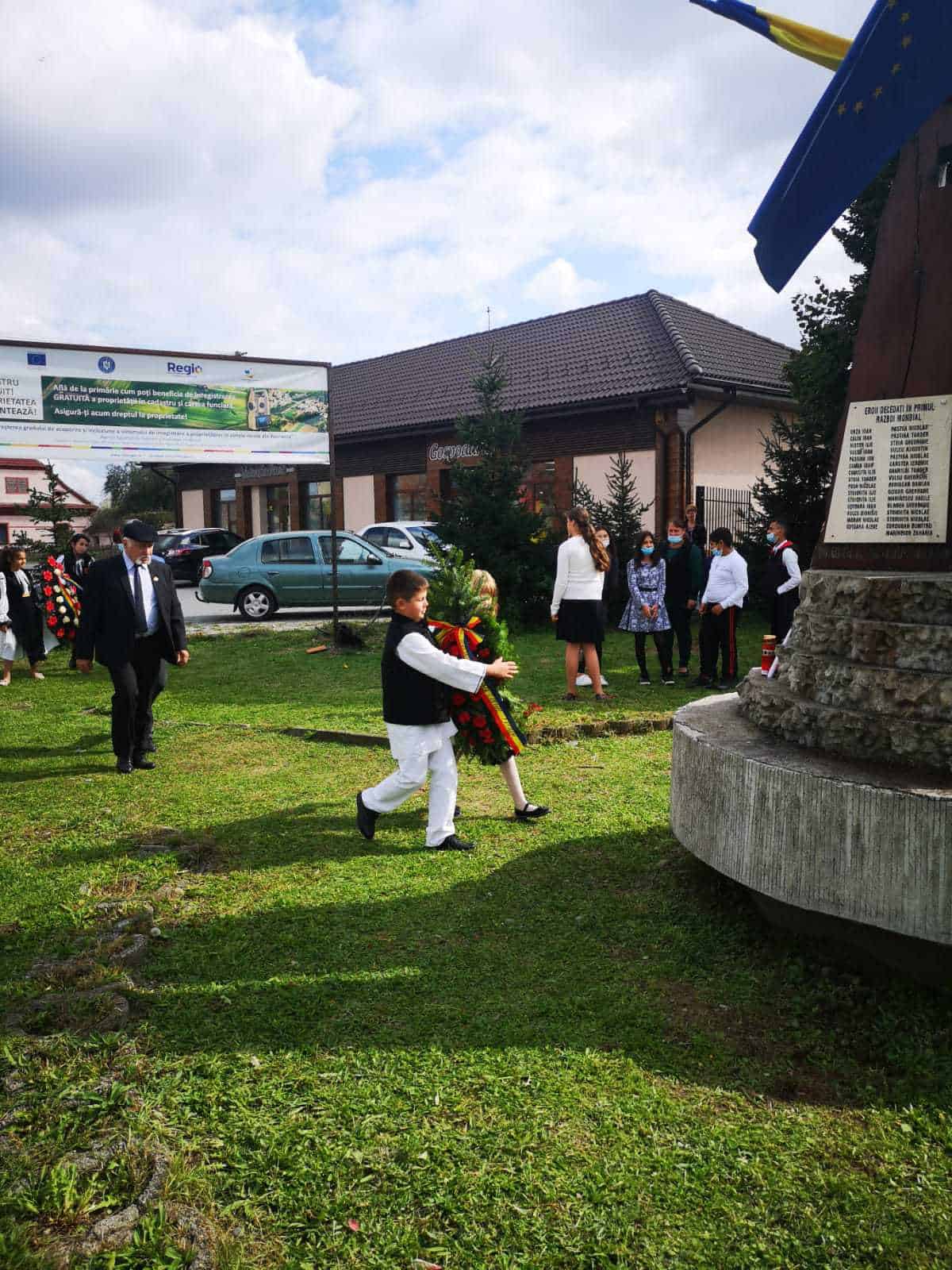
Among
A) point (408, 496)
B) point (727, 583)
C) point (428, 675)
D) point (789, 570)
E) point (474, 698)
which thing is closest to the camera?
point (428, 675)

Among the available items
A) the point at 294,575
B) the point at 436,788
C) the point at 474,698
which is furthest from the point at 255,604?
the point at 436,788

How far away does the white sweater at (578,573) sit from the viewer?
9613 millimetres

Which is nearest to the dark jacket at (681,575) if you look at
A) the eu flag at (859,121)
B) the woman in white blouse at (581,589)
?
the woman in white blouse at (581,589)

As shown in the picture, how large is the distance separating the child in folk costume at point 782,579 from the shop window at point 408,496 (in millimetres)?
17852

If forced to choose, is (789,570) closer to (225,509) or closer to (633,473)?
(633,473)

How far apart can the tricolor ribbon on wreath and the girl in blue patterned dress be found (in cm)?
522

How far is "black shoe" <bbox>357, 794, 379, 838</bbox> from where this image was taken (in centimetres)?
562

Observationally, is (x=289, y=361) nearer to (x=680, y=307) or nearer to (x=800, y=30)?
(x=800, y=30)

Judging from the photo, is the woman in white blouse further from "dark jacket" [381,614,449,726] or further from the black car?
the black car

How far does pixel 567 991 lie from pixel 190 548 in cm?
2517

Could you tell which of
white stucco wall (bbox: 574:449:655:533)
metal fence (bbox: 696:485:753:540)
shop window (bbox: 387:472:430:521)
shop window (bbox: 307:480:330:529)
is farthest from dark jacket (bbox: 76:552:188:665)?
shop window (bbox: 307:480:330:529)

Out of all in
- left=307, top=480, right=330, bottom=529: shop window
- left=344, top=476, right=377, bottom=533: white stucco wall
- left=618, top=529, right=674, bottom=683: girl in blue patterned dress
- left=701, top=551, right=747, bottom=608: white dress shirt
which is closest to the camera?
left=701, top=551, right=747, bottom=608: white dress shirt

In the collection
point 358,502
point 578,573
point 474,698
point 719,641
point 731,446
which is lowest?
point 719,641

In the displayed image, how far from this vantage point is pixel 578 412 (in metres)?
22.9
